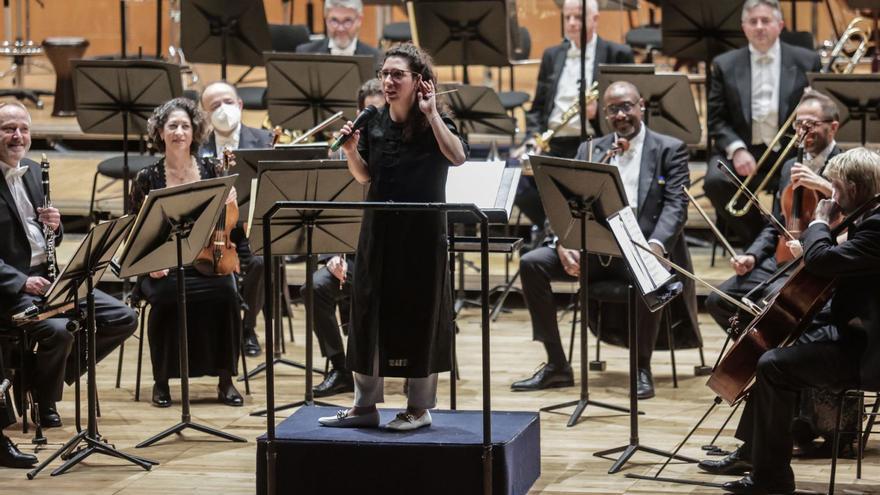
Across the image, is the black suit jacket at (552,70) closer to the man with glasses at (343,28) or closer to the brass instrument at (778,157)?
the man with glasses at (343,28)

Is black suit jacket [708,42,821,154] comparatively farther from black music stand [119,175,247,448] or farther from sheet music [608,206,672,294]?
black music stand [119,175,247,448]

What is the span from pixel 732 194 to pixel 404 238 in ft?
10.6

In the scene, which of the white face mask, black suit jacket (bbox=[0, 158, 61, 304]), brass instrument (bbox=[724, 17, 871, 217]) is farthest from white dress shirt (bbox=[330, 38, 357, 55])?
black suit jacket (bbox=[0, 158, 61, 304])

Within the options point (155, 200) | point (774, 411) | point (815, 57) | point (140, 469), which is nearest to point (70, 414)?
point (140, 469)

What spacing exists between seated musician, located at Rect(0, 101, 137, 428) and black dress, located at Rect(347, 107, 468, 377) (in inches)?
60.6

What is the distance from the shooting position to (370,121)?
4125 millimetres

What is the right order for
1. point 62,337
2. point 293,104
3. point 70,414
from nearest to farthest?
point 62,337
point 70,414
point 293,104

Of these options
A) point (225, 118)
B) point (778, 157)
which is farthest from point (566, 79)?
point (225, 118)

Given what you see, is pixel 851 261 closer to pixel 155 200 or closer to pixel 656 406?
pixel 656 406

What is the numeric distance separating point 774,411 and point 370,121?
1518 millimetres

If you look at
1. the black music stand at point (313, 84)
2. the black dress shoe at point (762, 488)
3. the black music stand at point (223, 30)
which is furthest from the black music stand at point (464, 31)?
the black dress shoe at point (762, 488)

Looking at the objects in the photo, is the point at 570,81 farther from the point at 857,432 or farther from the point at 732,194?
the point at 857,432

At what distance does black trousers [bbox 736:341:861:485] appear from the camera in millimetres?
4059

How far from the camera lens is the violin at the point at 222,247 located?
547 cm
